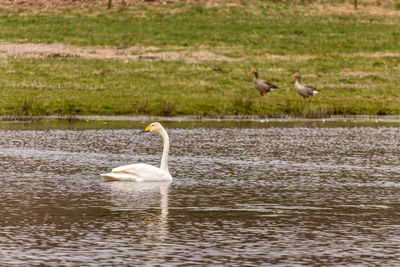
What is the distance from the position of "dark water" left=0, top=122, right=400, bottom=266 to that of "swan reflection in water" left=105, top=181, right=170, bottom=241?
2 cm

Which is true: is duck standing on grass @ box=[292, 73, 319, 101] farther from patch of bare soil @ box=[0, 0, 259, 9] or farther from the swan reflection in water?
patch of bare soil @ box=[0, 0, 259, 9]

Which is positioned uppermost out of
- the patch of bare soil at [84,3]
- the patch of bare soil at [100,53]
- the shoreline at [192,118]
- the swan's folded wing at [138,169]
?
the patch of bare soil at [84,3]

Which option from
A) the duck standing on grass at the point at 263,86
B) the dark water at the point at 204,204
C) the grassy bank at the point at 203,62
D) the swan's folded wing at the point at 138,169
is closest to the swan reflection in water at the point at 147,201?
the dark water at the point at 204,204

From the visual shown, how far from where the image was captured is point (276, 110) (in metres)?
44.8

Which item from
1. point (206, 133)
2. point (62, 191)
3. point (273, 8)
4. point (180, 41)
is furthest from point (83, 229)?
point (273, 8)

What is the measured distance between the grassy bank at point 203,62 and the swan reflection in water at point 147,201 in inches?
832

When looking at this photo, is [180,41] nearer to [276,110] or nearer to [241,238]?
[276,110]

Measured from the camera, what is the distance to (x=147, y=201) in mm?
17859

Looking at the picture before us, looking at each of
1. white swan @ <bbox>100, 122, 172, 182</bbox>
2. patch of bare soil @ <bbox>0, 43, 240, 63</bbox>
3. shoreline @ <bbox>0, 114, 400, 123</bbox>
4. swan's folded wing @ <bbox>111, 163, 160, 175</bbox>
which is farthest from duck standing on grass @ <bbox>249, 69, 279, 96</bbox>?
swan's folded wing @ <bbox>111, 163, 160, 175</bbox>

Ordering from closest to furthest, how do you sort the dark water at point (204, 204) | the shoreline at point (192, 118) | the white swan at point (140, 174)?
the dark water at point (204, 204)
the white swan at point (140, 174)
the shoreline at point (192, 118)

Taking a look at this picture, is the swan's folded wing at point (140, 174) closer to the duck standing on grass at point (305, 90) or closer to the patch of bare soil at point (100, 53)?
the duck standing on grass at point (305, 90)

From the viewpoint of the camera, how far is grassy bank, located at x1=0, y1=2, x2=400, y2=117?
44500mm

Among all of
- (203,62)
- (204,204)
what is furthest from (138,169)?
(203,62)

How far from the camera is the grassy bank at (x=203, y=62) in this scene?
146 feet
